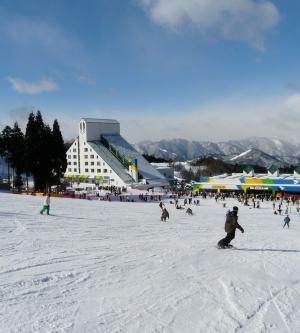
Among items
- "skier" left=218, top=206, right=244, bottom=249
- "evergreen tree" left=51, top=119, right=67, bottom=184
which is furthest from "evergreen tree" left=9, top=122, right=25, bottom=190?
"skier" left=218, top=206, right=244, bottom=249

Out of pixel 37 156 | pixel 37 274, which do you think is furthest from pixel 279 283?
pixel 37 156

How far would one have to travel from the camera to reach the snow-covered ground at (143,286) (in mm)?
5379

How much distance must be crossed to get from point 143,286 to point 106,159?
77.7 metres

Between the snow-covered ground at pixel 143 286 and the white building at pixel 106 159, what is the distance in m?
63.7

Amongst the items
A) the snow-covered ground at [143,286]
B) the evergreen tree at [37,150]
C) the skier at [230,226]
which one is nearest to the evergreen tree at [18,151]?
the evergreen tree at [37,150]

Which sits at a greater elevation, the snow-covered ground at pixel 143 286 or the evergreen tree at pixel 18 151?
the evergreen tree at pixel 18 151

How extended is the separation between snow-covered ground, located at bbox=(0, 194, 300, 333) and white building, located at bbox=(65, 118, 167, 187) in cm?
6368

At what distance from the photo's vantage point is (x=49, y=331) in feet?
16.2

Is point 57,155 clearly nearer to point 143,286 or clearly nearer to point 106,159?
point 106,159

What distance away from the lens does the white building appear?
79000 millimetres

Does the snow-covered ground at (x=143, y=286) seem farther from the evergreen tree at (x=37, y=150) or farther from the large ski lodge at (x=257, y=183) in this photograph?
the large ski lodge at (x=257, y=183)

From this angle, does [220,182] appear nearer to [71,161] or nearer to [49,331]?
[71,161]

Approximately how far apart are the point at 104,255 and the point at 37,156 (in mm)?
39578

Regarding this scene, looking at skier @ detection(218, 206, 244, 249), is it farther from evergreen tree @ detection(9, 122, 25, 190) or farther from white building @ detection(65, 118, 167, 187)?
white building @ detection(65, 118, 167, 187)
